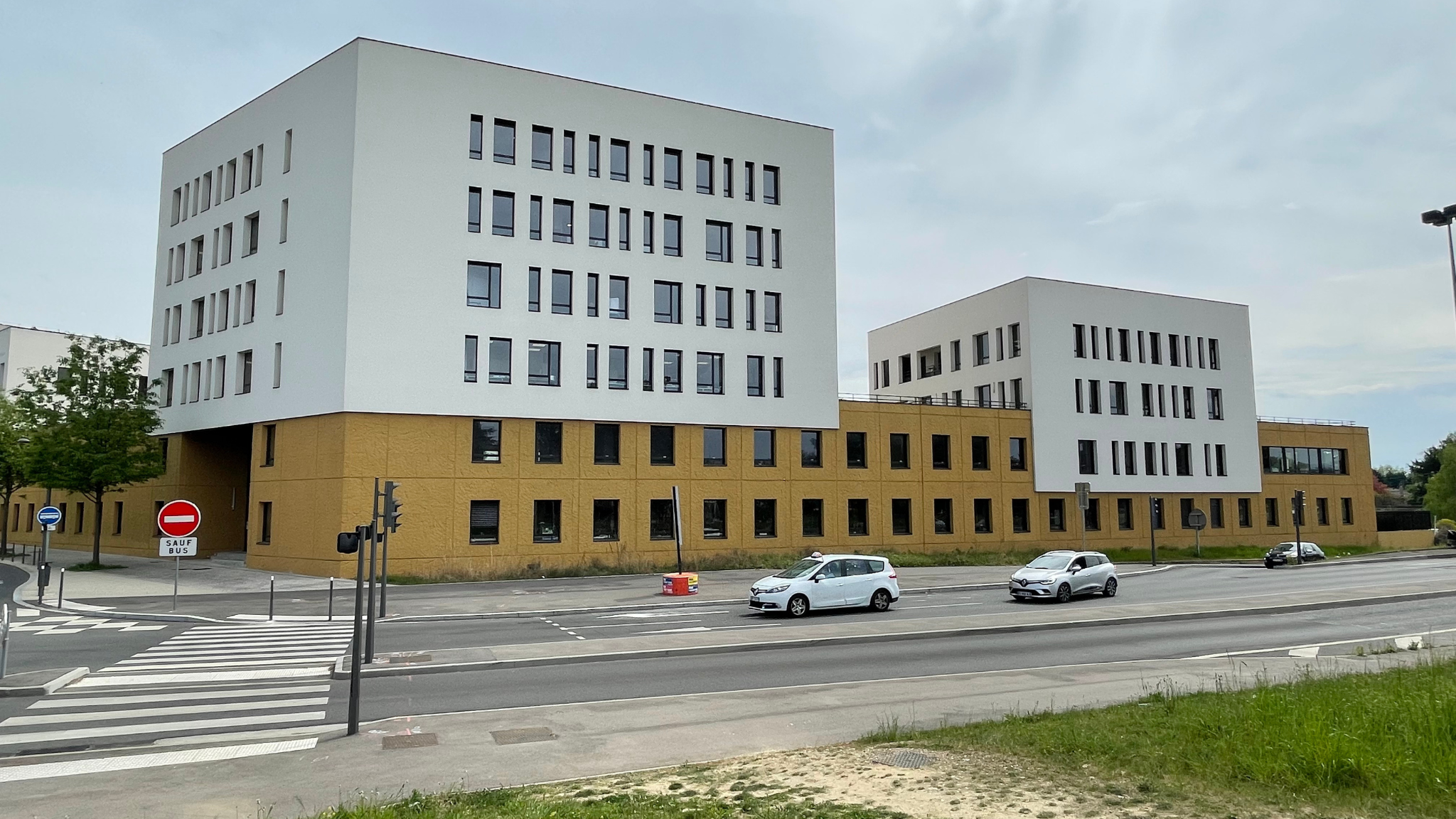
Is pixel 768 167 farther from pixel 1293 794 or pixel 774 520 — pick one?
pixel 1293 794

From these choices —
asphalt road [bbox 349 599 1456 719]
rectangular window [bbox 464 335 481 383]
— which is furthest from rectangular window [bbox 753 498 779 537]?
asphalt road [bbox 349 599 1456 719]

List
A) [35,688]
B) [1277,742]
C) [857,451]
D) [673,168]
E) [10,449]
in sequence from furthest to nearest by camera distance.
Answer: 1. [10,449]
2. [857,451]
3. [673,168]
4. [35,688]
5. [1277,742]

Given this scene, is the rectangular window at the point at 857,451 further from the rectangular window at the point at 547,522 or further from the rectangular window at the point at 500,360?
the rectangular window at the point at 500,360

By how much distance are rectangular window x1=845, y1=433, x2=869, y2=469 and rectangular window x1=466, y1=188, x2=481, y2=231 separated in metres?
19.9

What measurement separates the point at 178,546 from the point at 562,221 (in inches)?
862

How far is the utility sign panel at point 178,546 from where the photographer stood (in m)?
23.7

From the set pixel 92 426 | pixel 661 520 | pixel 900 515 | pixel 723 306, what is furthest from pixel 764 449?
pixel 92 426

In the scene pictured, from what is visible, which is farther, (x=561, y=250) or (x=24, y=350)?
(x=24, y=350)

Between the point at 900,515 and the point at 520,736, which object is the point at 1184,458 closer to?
the point at 900,515

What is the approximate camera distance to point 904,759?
29.9ft

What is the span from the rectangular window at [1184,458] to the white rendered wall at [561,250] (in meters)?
25.7

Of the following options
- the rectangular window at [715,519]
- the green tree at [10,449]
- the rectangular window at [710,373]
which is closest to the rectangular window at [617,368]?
the rectangular window at [710,373]

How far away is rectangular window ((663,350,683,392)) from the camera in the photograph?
42.5 meters

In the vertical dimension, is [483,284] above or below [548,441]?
above
